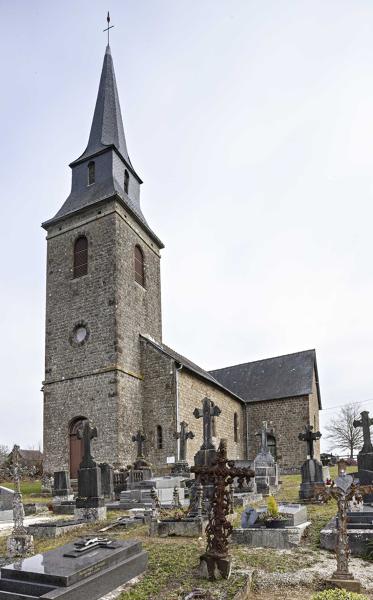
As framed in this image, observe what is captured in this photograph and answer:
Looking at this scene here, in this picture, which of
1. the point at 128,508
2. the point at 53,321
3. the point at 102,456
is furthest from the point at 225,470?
Result: the point at 53,321

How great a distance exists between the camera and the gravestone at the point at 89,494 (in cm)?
1076

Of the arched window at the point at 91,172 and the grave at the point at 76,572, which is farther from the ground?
the arched window at the point at 91,172

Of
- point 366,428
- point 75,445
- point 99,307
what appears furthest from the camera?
point 99,307

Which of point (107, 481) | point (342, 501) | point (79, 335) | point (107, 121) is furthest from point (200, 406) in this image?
point (342, 501)

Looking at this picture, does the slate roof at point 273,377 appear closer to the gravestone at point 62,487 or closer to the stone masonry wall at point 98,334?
the stone masonry wall at point 98,334

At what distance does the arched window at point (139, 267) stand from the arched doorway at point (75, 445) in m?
6.68

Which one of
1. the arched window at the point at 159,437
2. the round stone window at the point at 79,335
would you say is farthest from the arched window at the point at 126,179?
the arched window at the point at 159,437

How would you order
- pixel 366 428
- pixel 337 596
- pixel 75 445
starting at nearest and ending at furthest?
pixel 337 596 < pixel 366 428 < pixel 75 445

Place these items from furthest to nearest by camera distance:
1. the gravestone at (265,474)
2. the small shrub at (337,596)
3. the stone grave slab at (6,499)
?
the gravestone at (265,474) < the stone grave slab at (6,499) < the small shrub at (337,596)

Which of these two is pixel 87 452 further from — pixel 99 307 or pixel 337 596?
pixel 337 596

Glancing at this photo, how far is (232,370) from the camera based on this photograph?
3522 cm

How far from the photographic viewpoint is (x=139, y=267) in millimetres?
22969

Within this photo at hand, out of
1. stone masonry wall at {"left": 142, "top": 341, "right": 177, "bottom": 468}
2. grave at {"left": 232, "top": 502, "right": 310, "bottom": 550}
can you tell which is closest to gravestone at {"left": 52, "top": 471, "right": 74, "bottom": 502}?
stone masonry wall at {"left": 142, "top": 341, "right": 177, "bottom": 468}

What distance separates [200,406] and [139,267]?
23.4ft
